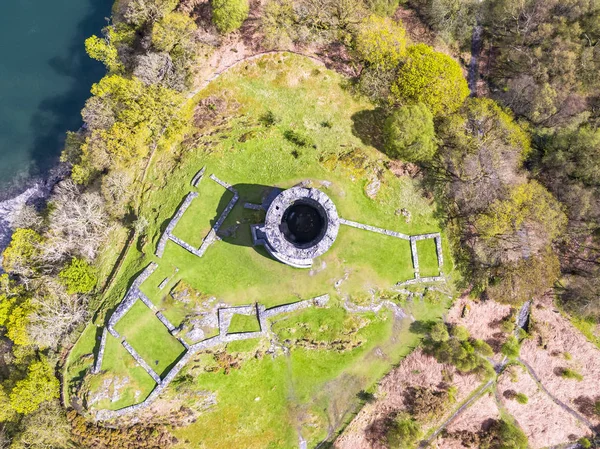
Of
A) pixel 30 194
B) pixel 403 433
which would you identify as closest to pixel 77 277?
pixel 30 194

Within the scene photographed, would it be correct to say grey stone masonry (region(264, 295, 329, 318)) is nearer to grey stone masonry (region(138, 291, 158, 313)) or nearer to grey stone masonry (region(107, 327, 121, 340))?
grey stone masonry (region(138, 291, 158, 313))

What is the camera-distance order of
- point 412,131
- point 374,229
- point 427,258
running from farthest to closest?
1. point 427,258
2. point 374,229
3. point 412,131

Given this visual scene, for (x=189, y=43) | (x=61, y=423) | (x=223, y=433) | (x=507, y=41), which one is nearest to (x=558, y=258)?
(x=507, y=41)

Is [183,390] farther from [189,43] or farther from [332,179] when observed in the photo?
[189,43]

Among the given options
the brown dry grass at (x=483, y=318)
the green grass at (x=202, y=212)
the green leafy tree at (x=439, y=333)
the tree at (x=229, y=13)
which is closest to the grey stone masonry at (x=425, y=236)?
the brown dry grass at (x=483, y=318)

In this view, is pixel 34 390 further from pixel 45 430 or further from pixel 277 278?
pixel 277 278

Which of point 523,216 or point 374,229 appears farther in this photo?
point 374,229
